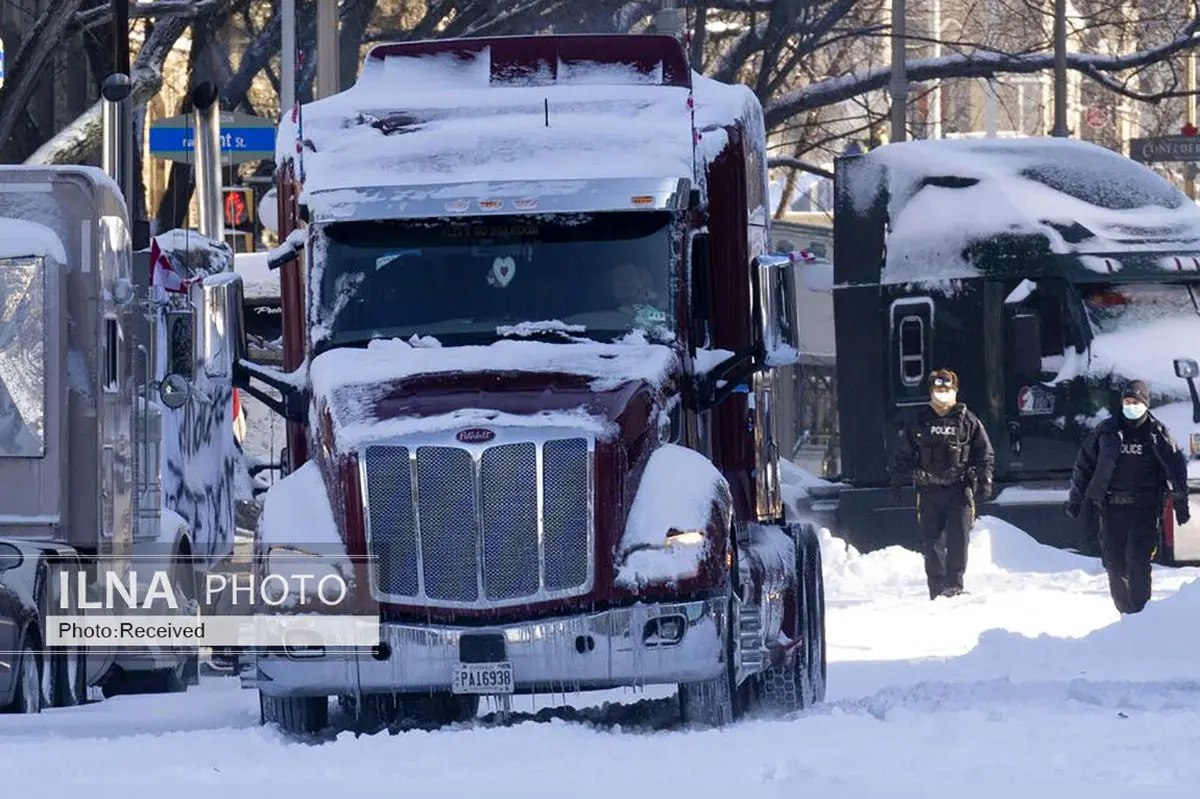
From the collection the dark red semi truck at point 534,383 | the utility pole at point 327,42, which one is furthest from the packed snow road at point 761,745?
the utility pole at point 327,42

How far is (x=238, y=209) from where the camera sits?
34.2 metres

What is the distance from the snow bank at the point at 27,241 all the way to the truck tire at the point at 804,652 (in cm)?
396

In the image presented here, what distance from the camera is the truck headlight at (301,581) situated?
1218cm

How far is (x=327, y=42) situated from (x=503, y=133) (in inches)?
658

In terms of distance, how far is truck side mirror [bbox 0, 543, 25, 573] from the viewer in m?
14.3

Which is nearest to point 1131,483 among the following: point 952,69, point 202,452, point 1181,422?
point 1181,422

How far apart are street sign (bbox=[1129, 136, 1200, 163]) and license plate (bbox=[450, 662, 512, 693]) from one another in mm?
24714

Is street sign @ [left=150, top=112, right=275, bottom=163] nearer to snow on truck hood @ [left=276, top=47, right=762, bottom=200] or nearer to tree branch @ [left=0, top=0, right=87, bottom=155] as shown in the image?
tree branch @ [left=0, top=0, right=87, bottom=155]

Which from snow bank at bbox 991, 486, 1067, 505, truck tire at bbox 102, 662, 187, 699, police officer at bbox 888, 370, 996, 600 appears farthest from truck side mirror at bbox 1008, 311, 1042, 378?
truck tire at bbox 102, 662, 187, 699

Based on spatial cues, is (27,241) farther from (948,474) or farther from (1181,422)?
(1181,422)

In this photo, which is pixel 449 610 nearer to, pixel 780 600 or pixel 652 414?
pixel 652 414

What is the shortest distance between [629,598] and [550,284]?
162 centimetres

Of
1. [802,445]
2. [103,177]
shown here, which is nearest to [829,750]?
[103,177]

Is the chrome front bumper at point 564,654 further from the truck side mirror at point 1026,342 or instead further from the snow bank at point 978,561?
the truck side mirror at point 1026,342
